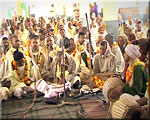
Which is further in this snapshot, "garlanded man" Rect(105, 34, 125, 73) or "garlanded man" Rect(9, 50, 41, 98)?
"garlanded man" Rect(105, 34, 125, 73)

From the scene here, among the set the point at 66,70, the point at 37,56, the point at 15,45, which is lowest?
the point at 66,70

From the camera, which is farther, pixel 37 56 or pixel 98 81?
pixel 37 56

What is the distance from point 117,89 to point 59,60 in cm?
171

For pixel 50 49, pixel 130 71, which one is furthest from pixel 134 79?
pixel 50 49

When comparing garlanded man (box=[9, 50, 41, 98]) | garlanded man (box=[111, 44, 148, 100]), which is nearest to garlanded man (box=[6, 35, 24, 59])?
garlanded man (box=[9, 50, 41, 98])

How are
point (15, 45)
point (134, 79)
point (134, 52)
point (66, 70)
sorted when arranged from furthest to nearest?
point (66, 70), point (15, 45), point (134, 52), point (134, 79)

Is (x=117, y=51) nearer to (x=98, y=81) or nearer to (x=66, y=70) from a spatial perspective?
(x=98, y=81)

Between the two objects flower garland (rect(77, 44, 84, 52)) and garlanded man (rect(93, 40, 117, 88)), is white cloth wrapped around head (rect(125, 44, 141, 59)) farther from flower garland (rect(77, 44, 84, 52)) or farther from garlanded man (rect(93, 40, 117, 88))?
flower garland (rect(77, 44, 84, 52))

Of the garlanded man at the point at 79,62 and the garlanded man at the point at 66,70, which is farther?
the garlanded man at the point at 79,62

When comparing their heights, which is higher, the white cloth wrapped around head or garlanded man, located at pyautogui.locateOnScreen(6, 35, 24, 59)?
garlanded man, located at pyautogui.locateOnScreen(6, 35, 24, 59)

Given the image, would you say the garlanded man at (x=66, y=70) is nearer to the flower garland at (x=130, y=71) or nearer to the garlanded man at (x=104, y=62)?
the garlanded man at (x=104, y=62)

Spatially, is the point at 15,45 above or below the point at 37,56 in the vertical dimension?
above

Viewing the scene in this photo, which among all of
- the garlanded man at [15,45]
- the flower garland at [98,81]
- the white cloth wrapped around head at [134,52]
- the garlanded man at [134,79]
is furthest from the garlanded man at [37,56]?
the white cloth wrapped around head at [134,52]

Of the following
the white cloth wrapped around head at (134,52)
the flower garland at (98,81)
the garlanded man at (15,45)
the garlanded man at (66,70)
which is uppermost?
the garlanded man at (15,45)
